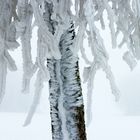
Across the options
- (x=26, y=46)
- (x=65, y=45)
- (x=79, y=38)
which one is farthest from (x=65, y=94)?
(x=79, y=38)

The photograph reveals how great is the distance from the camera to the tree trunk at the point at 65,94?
14.8ft

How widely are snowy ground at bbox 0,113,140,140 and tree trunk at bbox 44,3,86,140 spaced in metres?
12.8

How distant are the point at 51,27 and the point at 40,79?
2.70ft

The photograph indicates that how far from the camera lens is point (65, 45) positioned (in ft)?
14.8

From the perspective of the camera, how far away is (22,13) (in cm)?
380

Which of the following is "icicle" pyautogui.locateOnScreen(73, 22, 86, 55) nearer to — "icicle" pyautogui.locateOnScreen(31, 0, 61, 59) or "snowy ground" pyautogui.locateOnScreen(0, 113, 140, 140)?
"icicle" pyautogui.locateOnScreen(31, 0, 61, 59)

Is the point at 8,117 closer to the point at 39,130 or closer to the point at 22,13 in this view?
the point at 39,130

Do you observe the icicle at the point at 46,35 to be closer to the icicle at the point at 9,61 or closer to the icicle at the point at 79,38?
the icicle at the point at 79,38

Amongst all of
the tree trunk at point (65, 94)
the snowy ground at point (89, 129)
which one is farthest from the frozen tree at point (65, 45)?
the snowy ground at point (89, 129)

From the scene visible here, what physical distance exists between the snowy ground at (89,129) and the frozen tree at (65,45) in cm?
1286

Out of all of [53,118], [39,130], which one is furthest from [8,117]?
[53,118]

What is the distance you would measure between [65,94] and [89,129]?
15.1 m

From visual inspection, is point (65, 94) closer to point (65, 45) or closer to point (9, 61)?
point (65, 45)

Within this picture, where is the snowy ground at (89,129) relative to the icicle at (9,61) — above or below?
above
